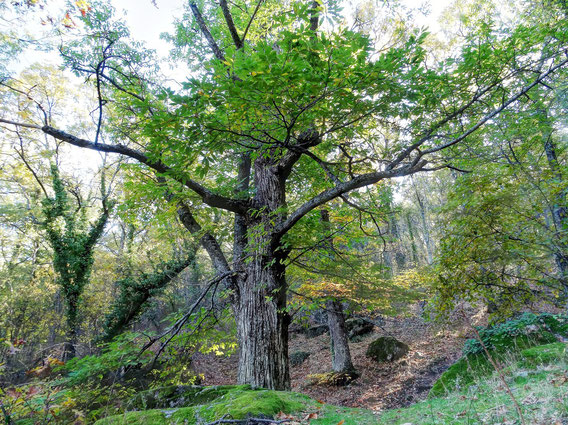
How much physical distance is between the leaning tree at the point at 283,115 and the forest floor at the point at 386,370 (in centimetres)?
355

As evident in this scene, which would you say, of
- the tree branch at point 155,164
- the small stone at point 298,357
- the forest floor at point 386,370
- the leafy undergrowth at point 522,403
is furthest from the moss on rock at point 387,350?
the tree branch at point 155,164

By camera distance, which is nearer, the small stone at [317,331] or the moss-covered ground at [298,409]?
the moss-covered ground at [298,409]

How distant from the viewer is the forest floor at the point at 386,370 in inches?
319

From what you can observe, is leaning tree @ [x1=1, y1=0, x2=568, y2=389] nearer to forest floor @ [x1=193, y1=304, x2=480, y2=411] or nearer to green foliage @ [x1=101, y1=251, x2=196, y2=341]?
forest floor @ [x1=193, y1=304, x2=480, y2=411]

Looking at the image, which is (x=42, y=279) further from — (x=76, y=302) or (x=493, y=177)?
(x=493, y=177)

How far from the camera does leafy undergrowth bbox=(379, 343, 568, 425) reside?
1.99 m

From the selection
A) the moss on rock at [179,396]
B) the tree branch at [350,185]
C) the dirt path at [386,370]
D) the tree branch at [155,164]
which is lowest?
the dirt path at [386,370]

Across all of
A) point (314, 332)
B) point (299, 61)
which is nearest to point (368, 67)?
point (299, 61)

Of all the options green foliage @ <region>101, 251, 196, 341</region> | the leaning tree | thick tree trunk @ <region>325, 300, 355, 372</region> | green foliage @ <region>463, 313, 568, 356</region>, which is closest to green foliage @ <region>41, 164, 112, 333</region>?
green foliage @ <region>101, 251, 196, 341</region>

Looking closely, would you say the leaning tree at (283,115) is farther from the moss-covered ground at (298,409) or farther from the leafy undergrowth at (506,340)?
the leafy undergrowth at (506,340)

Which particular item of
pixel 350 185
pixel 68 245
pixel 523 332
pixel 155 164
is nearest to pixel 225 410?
pixel 350 185

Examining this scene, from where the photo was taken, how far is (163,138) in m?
3.15

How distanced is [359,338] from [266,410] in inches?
541

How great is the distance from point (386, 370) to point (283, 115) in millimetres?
10256
